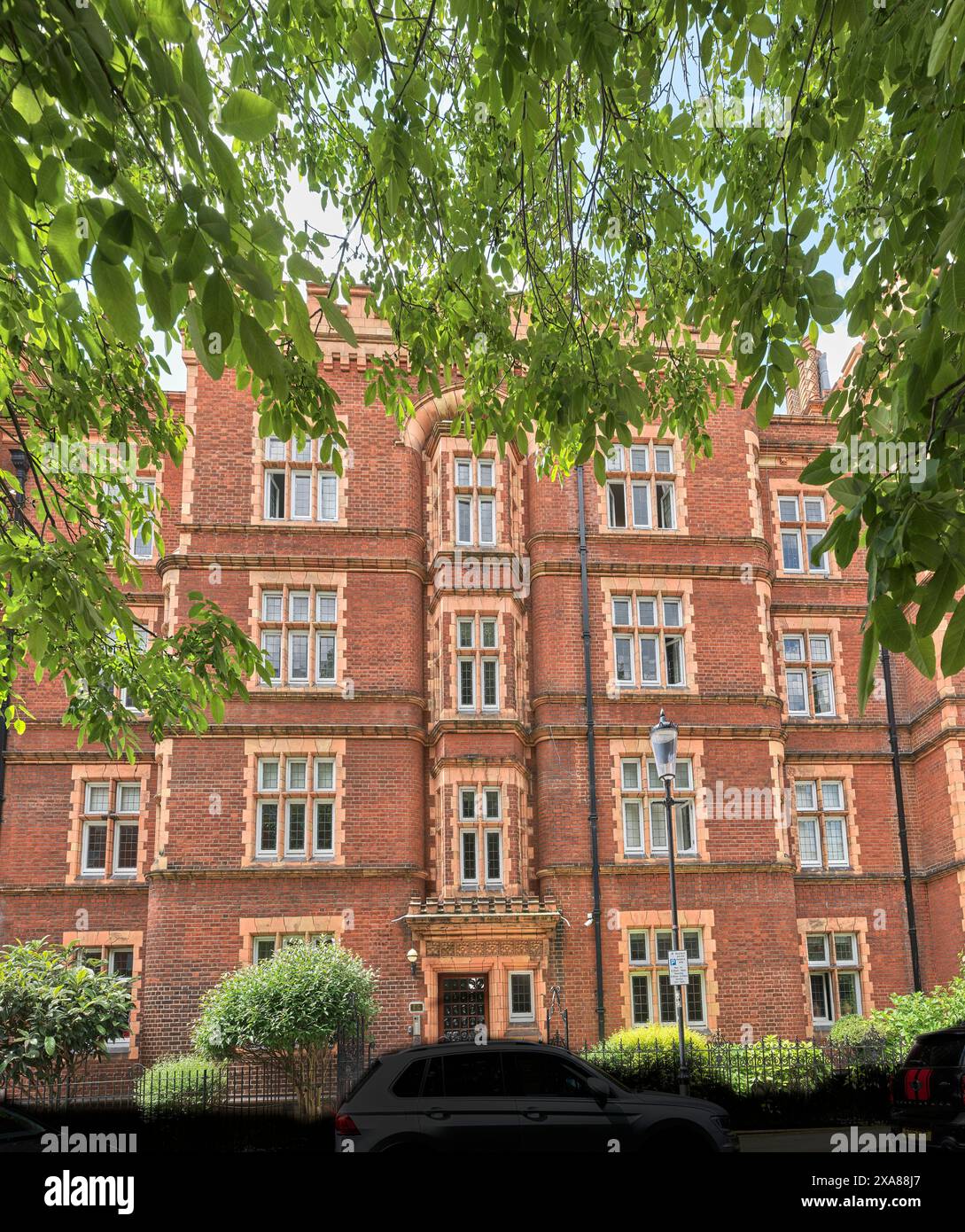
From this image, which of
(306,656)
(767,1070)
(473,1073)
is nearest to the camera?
(473,1073)

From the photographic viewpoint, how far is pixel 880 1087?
60.4 ft

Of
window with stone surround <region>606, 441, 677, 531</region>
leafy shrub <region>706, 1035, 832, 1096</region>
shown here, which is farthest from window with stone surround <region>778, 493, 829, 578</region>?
leafy shrub <region>706, 1035, 832, 1096</region>

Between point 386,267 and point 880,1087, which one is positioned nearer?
point 386,267

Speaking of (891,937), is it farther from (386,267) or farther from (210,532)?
(386,267)

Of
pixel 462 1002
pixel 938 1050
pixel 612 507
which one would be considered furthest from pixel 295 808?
pixel 938 1050

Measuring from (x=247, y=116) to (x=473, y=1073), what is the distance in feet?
31.8

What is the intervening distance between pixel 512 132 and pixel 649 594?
1580 cm

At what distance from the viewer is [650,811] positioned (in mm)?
22609

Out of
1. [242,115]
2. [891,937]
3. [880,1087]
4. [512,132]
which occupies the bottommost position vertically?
[880,1087]

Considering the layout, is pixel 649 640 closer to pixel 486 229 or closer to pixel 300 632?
pixel 300 632

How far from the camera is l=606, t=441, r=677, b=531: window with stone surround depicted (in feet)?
79.4

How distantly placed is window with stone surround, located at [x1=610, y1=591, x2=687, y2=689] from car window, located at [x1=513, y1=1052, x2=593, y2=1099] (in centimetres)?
1241

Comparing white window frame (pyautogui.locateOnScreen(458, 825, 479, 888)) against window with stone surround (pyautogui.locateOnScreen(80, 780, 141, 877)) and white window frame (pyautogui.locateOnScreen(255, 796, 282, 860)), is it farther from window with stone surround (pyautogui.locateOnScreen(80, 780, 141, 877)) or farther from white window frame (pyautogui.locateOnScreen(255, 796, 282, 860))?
window with stone surround (pyautogui.locateOnScreen(80, 780, 141, 877))
